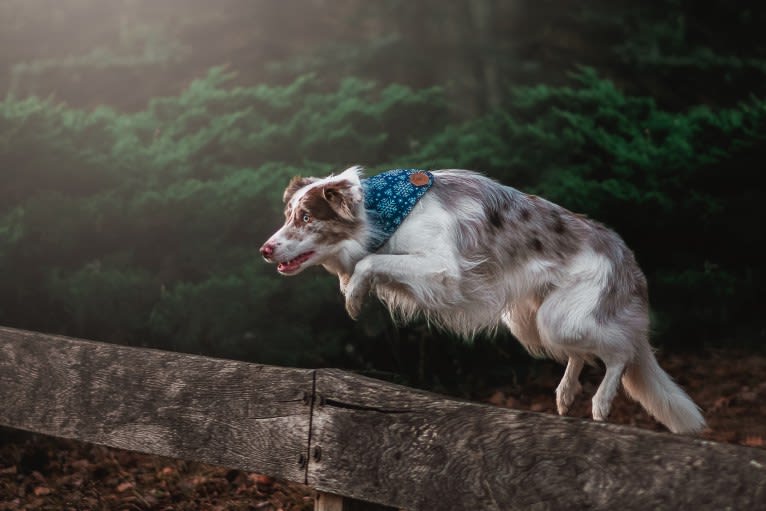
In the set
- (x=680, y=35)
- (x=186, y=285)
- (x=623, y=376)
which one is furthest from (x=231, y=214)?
(x=680, y=35)

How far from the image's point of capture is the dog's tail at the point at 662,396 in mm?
3729

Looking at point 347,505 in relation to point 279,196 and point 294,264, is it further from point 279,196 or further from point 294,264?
point 279,196

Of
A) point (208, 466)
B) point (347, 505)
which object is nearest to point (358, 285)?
point (347, 505)

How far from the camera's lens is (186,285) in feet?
20.3

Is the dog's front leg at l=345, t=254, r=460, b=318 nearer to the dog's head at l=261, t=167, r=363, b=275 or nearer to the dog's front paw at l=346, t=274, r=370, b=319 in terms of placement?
the dog's front paw at l=346, t=274, r=370, b=319

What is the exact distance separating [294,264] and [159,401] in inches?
28.6

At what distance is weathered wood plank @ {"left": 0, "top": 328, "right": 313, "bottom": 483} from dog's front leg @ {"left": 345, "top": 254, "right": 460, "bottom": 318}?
1.18ft

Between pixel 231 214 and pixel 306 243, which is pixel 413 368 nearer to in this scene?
pixel 231 214

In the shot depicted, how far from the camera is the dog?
3309mm

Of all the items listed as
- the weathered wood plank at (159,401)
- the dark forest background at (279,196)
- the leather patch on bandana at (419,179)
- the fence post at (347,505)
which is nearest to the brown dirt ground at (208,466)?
the dark forest background at (279,196)

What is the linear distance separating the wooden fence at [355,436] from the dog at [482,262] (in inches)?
16.7

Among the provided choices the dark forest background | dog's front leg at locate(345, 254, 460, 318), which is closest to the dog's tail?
dog's front leg at locate(345, 254, 460, 318)

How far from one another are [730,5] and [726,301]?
430 cm

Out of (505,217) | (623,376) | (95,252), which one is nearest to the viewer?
(505,217)
